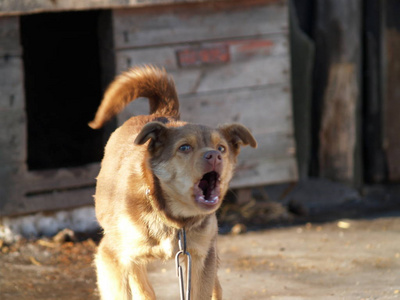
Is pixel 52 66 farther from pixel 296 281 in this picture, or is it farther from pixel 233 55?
pixel 296 281

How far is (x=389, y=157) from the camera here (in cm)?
917

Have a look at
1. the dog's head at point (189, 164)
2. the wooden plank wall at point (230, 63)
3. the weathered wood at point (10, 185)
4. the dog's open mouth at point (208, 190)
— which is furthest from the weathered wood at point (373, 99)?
the dog's open mouth at point (208, 190)

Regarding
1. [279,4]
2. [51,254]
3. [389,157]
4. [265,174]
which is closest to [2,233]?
[51,254]

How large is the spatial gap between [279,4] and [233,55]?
2.43ft

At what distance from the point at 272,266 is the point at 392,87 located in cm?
415

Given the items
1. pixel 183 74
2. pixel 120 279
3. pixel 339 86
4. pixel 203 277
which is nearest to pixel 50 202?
pixel 183 74

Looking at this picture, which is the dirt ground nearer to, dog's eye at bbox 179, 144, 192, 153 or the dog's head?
the dog's head

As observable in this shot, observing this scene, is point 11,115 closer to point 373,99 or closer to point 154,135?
point 154,135

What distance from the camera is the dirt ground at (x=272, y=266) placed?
16.7 ft

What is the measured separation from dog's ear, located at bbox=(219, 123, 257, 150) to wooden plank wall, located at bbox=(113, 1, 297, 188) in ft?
9.00

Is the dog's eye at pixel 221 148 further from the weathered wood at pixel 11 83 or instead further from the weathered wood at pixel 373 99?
the weathered wood at pixel 373 99

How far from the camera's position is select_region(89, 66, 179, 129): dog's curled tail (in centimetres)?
495

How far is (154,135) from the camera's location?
400 cm

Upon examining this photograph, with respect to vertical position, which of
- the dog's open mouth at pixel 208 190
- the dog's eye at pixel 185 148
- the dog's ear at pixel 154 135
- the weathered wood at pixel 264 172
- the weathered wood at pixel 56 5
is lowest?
the weathered wood at pixel 264 172
